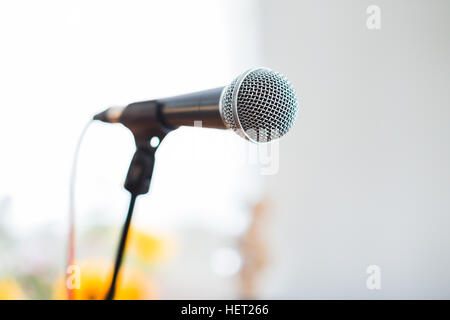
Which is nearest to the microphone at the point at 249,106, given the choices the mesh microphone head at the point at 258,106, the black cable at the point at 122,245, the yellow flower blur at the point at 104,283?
the mesh microphone head at the point at 258,106

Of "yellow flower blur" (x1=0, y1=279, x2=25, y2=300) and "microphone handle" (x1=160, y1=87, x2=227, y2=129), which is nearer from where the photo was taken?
"microphone handle" (x1=160, y1=87, x2=227, y2=129)

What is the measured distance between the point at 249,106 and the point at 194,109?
7 cm

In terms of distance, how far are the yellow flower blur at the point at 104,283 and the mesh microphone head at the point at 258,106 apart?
96 centimetres

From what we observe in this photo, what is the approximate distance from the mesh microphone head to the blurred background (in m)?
0.99

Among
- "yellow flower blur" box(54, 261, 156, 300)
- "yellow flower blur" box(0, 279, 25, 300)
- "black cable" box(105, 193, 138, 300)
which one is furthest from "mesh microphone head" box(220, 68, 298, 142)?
"yellow flower blur" box(0, 279, 25, 300)

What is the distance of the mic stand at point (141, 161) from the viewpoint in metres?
0.45

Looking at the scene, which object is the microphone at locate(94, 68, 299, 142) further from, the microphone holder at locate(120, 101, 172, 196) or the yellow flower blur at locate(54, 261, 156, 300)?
the yellow flower blur at locate(54, 261, 156, 300)

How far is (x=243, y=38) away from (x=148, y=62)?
1.40 ft

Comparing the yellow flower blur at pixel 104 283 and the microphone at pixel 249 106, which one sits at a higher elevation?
the microphone at pixel 249 106

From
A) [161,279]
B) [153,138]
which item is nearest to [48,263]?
[161,279]

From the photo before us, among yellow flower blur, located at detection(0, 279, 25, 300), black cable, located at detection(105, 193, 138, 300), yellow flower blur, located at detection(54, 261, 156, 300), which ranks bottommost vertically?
yellow flower blur, located at detection(54, 261, 156, 300)

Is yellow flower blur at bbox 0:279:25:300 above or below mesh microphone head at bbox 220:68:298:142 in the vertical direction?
below

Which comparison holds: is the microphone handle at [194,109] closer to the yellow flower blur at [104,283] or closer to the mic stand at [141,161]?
the mic stand at [141,161]

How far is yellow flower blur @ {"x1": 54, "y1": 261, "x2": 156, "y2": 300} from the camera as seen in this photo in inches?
48.9
